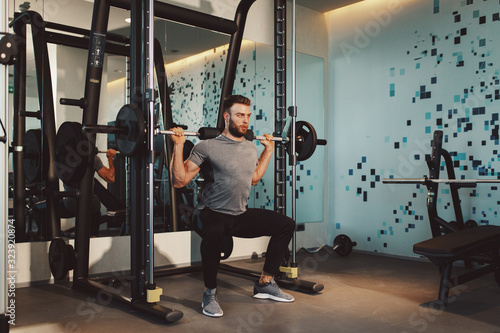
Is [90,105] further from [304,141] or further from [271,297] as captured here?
[271,297]

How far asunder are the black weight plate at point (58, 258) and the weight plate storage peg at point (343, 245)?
2.76 metres

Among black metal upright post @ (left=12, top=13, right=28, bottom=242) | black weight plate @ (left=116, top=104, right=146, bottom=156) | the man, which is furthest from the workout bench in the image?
black metal upright post @ (left=12, top=13, right=28, bottom=242)

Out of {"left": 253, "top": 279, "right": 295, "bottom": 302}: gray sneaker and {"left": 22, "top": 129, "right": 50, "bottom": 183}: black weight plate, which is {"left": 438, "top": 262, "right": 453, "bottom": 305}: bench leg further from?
{"left": 22, "top": 129, "right": 50, "bottom": 183}: black weight plate

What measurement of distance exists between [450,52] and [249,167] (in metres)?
2.61

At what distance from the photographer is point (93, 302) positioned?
301 centimetres

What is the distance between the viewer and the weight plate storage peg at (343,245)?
4797mm

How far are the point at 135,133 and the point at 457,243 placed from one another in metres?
2.14

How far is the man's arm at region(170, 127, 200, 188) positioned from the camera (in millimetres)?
2744

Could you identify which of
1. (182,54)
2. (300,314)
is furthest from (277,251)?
(182,54)

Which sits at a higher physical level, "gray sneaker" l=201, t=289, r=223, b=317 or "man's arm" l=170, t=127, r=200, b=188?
"man's arm" l=170, t=127, r=200, b=188

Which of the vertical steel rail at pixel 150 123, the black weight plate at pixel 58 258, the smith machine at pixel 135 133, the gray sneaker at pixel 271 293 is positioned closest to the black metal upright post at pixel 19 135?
the smith machine at pixel 135 133

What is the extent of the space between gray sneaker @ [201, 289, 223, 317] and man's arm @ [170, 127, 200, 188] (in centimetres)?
69

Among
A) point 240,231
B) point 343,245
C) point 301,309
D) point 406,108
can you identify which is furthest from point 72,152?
point 406,108

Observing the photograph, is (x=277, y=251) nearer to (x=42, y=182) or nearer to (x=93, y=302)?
(x=93, y=302)
